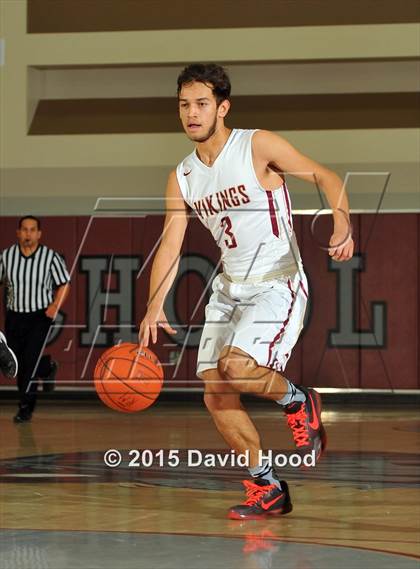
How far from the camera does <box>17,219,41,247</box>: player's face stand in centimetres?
1272

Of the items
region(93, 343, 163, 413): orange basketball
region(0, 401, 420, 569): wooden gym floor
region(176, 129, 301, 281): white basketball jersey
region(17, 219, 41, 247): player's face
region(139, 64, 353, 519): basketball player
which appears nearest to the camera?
region(0, 401, 420, 569): wooden gym floor

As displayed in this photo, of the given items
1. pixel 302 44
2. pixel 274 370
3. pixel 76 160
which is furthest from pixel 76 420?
pixel 274 370

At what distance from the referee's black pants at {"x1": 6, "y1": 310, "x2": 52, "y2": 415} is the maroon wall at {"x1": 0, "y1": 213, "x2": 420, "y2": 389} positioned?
377 cm

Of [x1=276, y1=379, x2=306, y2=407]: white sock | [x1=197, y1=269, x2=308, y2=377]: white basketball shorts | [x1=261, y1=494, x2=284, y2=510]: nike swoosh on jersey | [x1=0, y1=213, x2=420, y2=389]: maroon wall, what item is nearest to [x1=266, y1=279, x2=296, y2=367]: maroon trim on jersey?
[x1=197, y1=269, x2=308, y2=377]: white basketball shorts

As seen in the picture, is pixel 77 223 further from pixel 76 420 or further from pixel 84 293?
pixel 76 420

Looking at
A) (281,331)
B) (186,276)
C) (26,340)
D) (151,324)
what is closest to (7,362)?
(151,324)

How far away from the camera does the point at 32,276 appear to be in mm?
12742

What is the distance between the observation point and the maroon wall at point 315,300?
1655cm

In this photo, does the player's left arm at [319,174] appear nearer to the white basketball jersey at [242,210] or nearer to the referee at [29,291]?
the white basketball jersey at [242,210]

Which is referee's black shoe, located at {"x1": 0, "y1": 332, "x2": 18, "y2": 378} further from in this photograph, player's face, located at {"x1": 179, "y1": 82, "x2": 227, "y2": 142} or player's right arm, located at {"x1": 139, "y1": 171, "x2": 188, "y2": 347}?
player's face, located at {"x1": 179, "y1": 82, "x2": 227, "y2": 142}

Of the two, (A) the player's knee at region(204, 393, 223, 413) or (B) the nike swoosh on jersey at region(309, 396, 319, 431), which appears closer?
(A) the player's knee at region(204, 393, 223, 413)

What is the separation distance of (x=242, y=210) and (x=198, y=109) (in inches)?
23.6

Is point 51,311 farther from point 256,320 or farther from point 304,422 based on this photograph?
point 256,320

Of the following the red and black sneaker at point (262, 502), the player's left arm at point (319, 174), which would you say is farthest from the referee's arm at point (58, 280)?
the player's left arm at point (319, 174)
